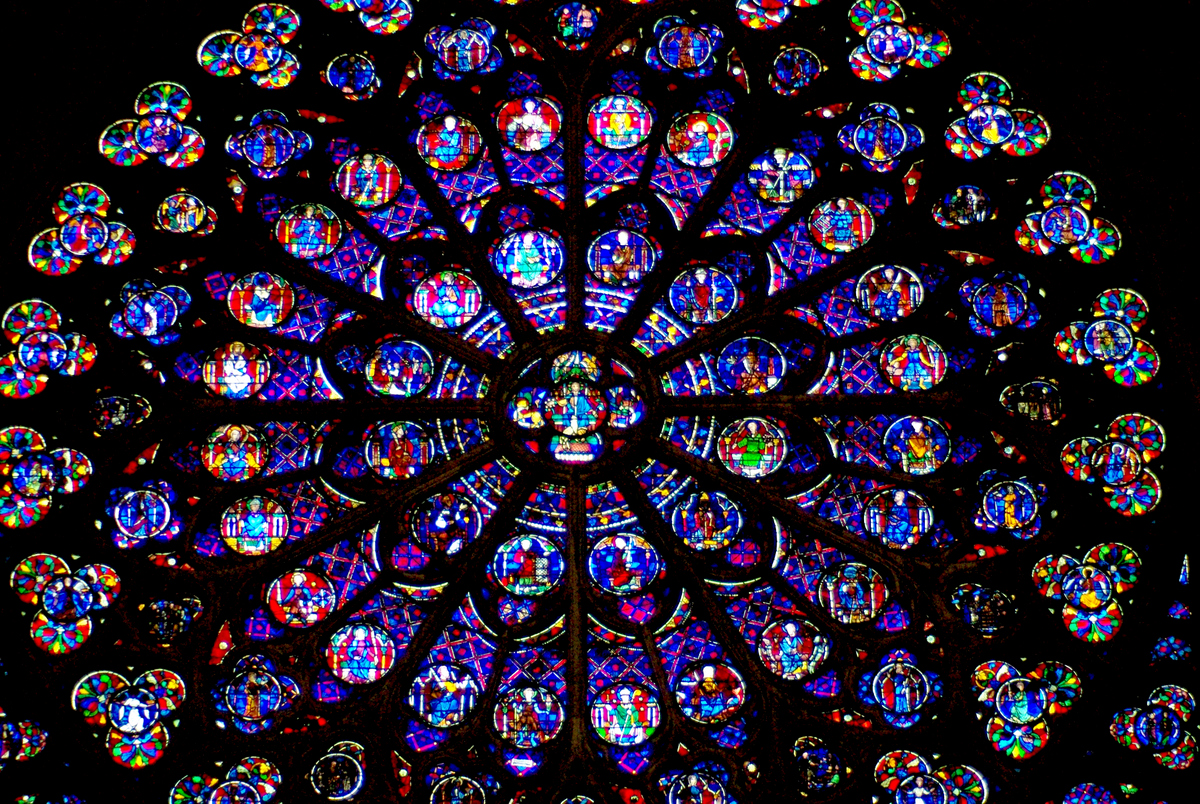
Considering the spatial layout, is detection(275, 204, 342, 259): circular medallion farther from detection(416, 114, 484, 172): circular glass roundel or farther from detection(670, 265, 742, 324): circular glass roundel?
detection(670, 265, 742, 324): circular glass roundel

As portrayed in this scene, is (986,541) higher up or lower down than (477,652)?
higher up

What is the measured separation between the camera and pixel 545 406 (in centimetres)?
1257

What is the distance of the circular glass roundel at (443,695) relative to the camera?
11969mm

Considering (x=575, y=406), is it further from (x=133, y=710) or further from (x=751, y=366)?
(x=133, y=710)

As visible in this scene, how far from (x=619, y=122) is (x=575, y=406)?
166cm

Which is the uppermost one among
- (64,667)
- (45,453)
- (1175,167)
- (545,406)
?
(1175,167)

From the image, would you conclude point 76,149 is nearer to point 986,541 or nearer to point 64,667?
point 64,667

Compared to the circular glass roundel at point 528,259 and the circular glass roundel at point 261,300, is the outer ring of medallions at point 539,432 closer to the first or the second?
the circular glass roundel at point 528,259

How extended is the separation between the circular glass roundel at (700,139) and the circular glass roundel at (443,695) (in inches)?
121

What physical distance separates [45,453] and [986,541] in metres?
4.81

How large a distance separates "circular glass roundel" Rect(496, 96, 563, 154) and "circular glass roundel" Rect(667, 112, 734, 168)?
639 millimetres

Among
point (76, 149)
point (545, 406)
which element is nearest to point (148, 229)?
point (76, 149)

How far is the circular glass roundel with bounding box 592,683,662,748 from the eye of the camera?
11.9m

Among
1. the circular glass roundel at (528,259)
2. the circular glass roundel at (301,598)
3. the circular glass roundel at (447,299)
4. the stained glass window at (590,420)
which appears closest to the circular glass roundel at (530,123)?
the stained glass window at (590,420)
